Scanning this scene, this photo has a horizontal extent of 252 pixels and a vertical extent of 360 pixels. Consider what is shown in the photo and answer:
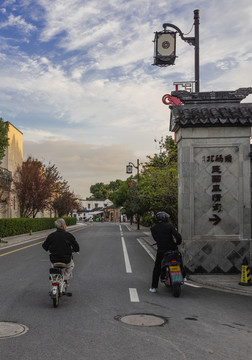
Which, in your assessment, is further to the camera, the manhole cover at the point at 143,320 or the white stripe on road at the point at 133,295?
the white stripe on road at the point at 133,295

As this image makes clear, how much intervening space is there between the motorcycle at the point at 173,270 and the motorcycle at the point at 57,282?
2.37 m

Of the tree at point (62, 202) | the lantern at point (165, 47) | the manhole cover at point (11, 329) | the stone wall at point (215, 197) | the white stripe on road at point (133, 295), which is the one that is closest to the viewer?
the manhole cover at point (11, 329)

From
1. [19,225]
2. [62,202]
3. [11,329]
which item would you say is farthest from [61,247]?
[62,202]

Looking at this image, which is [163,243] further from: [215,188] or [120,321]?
[215,188]

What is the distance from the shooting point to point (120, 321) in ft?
20.9

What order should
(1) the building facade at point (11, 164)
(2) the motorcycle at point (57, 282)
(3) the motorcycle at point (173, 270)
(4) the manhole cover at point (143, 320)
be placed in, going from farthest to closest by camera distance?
(1) the building facade at point (11, 164), (3) the motorcycle at point (173, 270), (2) the motorcycle at point (57, 282), (4) the manhole cover at point (143, 320)

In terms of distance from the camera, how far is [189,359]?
4.69 metres

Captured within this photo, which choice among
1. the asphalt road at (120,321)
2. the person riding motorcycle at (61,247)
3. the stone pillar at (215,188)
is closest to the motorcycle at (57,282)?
the person riding motorcycle at (61,247)

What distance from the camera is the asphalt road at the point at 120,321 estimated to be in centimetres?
495

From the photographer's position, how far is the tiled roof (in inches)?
466

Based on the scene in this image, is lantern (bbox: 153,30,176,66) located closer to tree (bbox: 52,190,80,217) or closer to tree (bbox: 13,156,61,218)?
tree (bbox: 13,156,61,218)

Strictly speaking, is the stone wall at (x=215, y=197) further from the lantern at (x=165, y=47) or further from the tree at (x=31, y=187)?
the tree at (x=31, y=187)

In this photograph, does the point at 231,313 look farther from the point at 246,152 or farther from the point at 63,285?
the point at 246,152

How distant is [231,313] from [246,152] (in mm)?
6044
